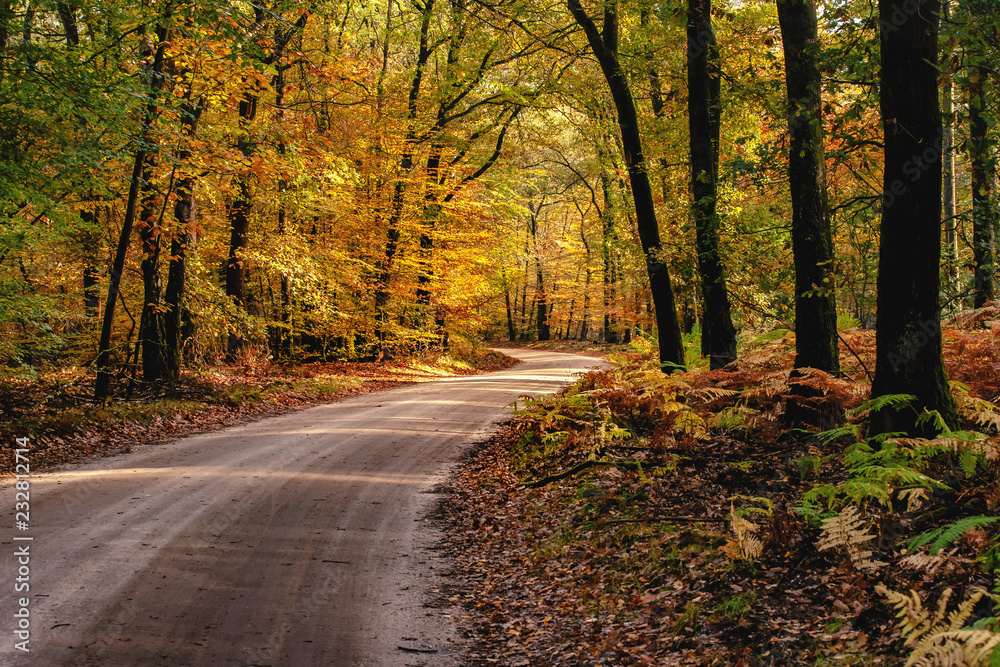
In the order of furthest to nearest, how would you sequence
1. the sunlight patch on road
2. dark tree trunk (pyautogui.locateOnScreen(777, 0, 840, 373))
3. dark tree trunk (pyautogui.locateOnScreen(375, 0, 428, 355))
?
dark tree trunk (pyautogui.locateOnScreen(375, 0, 428, 355))
the sunlight patch on road
dark tree trunk (pyautogui.locateOnScreen(777, 0, 840, 373))

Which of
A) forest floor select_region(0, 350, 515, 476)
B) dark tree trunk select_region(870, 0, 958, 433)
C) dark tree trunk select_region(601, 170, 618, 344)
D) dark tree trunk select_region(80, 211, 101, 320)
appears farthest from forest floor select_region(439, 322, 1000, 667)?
dark tree trunk select_region(601, 170, 618, 344)

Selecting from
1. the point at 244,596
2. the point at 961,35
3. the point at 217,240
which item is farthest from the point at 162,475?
the point at 217,240

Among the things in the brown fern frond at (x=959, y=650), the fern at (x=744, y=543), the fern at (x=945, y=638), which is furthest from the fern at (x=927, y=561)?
the fern at (x=744, y=543)

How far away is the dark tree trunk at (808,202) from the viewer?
722 centimetres

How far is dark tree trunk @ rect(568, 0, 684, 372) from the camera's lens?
1202 centimetres

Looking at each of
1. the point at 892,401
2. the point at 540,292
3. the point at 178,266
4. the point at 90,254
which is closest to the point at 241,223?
the point at 178,266

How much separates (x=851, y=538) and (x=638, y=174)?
9210 mm

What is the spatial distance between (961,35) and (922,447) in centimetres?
367

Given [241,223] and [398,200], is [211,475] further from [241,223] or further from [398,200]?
[398,200]

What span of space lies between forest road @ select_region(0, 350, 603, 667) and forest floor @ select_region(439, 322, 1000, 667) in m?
0.61

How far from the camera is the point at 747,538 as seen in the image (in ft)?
15.0

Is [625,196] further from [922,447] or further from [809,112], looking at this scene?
[922,447]

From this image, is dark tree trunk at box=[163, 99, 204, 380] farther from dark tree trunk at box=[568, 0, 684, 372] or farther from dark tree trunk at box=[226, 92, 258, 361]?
dark tree trunk at box=[568, 0, 684, 372]

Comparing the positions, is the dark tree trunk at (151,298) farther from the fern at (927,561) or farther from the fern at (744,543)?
the fern at (927,561)
